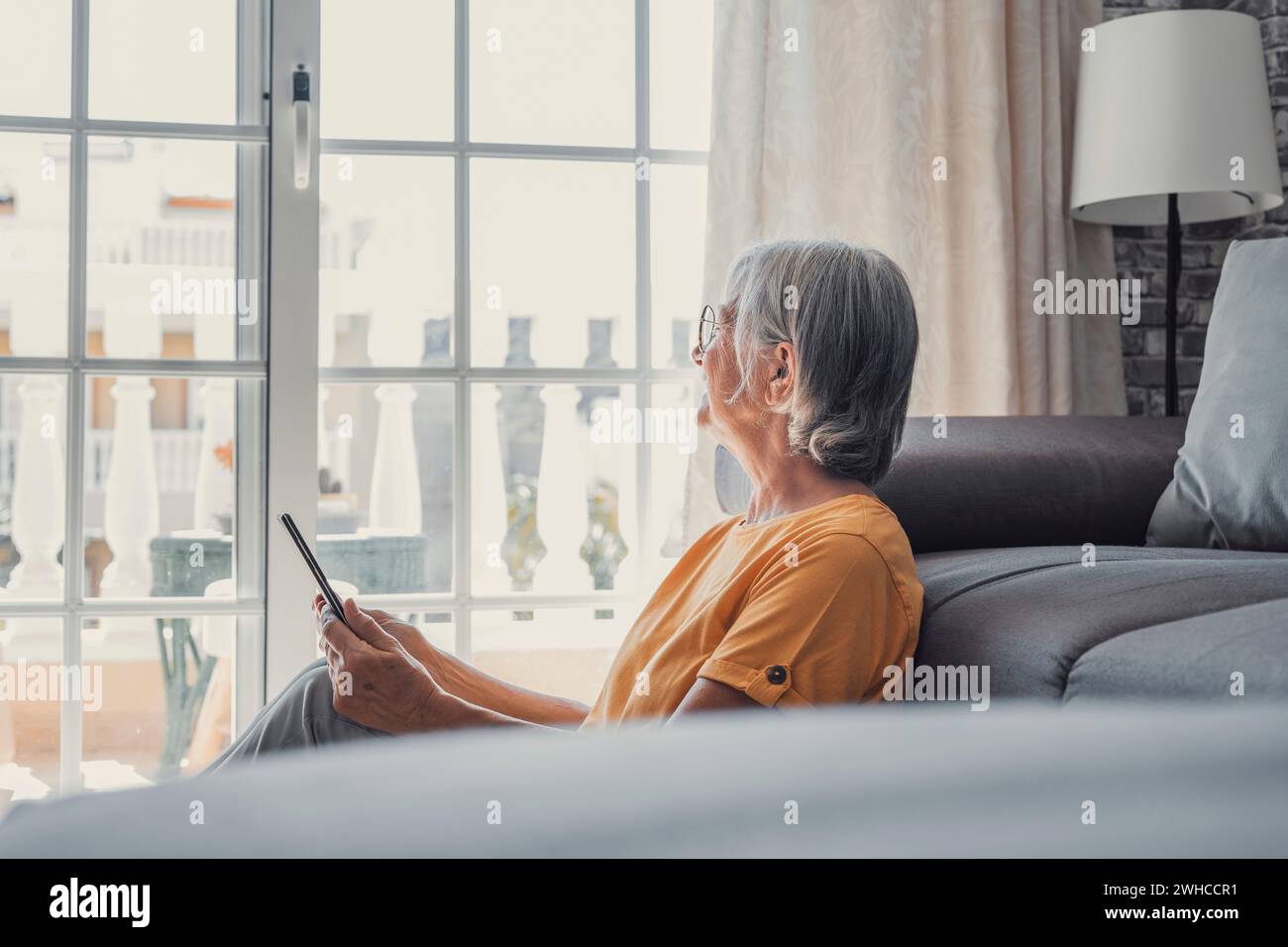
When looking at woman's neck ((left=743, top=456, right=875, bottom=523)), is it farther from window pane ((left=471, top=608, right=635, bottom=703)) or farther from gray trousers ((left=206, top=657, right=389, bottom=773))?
window pane ((left=471, top=608, right=635, bottom=703))

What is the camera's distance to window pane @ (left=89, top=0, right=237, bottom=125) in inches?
87.4

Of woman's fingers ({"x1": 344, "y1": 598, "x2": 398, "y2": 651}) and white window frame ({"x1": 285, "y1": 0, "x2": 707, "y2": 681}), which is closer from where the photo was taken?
woman's fingers ({"x1": 344, "y1": 598, "x2": 398, "y2": 651})

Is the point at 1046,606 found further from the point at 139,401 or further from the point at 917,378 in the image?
the point at 139,401

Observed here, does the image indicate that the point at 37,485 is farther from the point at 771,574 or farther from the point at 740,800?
the point at 740,800

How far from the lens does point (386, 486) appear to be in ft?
7.67

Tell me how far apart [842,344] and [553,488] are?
4.71ft

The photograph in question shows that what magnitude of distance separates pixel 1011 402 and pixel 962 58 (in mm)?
742

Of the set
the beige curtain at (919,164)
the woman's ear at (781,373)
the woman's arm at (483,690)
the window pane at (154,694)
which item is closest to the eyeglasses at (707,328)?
the woman's ear at (781,373)

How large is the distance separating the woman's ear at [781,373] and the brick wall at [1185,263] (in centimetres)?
170

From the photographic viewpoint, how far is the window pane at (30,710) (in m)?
2.20

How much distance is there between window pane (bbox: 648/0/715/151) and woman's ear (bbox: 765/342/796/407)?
1418mm

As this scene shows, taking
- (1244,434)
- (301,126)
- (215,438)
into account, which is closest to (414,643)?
(1244,434)

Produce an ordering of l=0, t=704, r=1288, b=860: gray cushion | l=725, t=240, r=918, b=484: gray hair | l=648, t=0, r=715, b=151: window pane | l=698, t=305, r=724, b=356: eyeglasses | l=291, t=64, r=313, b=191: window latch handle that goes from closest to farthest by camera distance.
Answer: l=0, t=704, r=1288, b=860: gray cushion
l=725, t=240, r=918, b=484: gray hair
l=698, t=305, r=724, b=356: eyeglasses
l=291, t=64, r=313, b=191: window latch handle
l=648, t=0, r=715, b=151: window pane

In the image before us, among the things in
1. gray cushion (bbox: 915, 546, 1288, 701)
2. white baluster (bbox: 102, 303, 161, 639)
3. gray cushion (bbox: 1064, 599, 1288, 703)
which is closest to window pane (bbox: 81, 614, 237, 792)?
white baluster (bbox: 102, 303, 161, 639)
